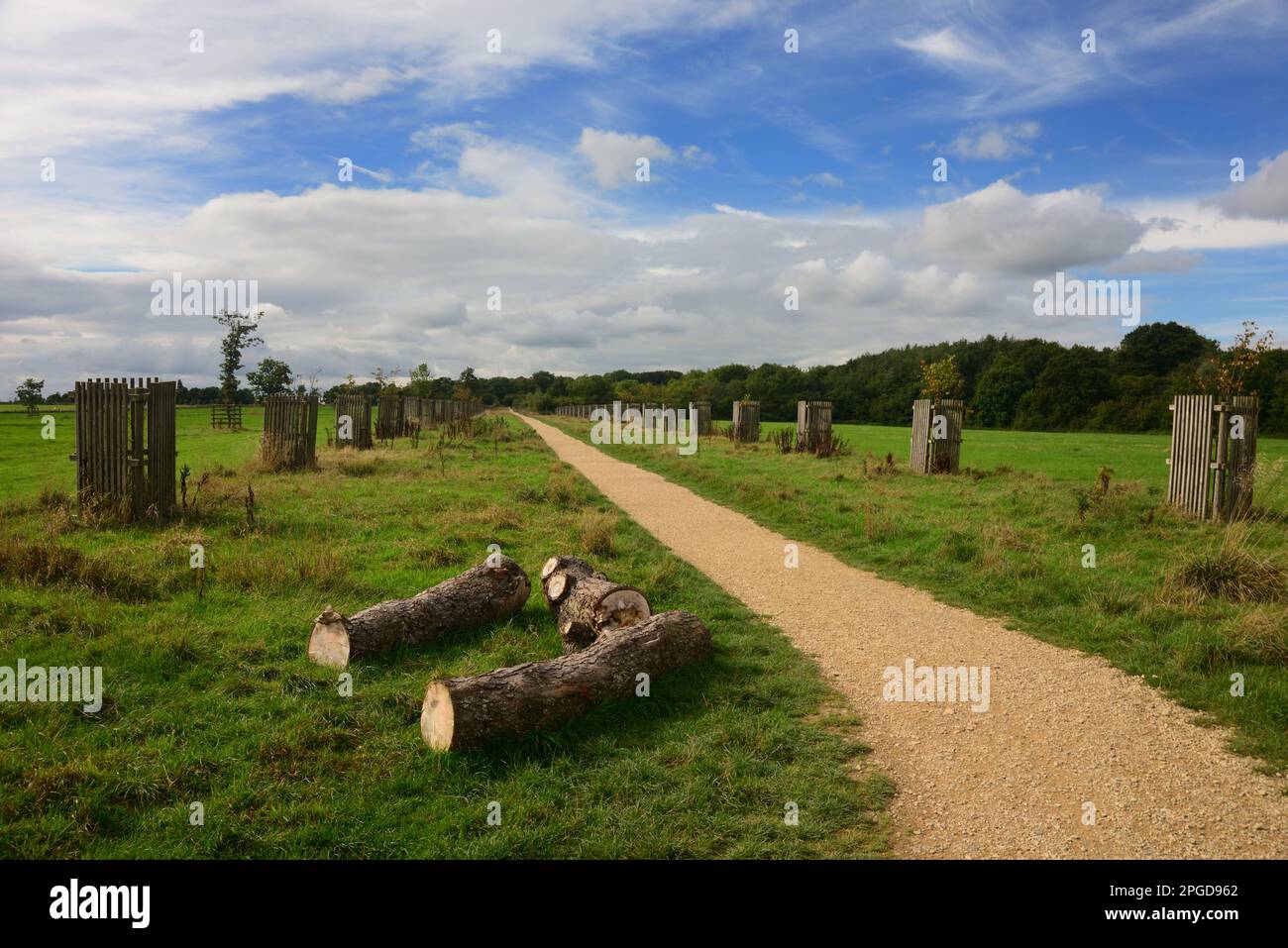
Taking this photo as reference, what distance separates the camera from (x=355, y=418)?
30016 mm

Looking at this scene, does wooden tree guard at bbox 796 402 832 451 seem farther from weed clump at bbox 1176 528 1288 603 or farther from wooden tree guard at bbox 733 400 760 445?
weed clump at bbox 1176 528 1288 603

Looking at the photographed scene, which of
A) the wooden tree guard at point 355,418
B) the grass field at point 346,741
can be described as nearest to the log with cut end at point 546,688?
the grass field at point 346,741

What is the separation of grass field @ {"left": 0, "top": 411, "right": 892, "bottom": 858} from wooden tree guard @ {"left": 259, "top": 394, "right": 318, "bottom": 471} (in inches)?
427

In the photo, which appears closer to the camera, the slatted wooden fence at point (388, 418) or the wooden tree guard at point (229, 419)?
the slatted wooden fence at point (388, 418)

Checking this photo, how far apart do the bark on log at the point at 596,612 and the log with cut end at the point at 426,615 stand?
751mm

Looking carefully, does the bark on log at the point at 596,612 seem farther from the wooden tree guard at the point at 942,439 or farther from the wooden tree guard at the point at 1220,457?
the wooden tree guard at the point at 942,439

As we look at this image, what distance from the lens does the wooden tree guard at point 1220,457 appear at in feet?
45.3

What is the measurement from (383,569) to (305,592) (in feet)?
4.69

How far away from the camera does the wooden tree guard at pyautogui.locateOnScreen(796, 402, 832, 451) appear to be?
28.9m

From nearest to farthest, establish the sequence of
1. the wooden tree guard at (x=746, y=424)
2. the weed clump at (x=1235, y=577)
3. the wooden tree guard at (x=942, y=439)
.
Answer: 1. the weed clump at (x=1235, y=577)
2. the wooden tree guard at (x=942, y=439)
3. the wooden tree guard at (x=746, y=424)

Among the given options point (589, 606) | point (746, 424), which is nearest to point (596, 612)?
point (589, 606)

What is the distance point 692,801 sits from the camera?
480cm

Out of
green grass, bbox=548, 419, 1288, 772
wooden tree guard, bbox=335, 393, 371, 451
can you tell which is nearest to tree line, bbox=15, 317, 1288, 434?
wooden tree guard, bbox=335, 393, 371, 451
